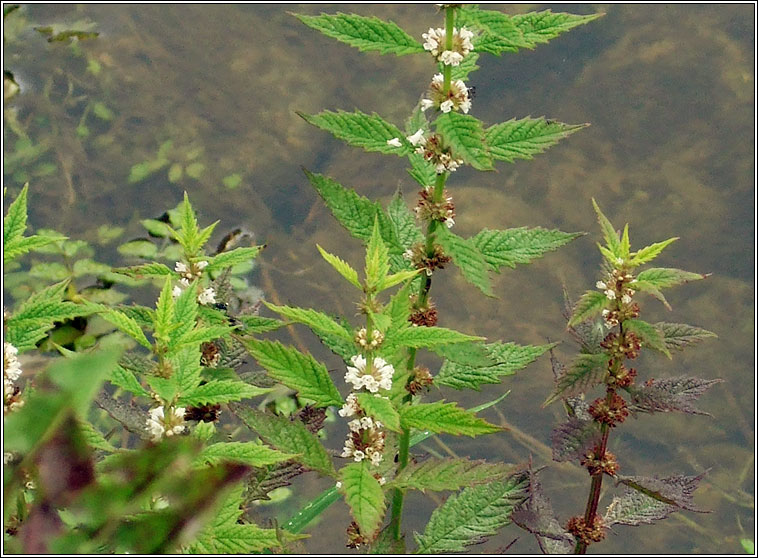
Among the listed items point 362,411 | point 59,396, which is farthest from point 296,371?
point 59,396

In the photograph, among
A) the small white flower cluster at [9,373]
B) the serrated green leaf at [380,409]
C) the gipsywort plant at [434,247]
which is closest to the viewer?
the small white flower cluster at [9,373]

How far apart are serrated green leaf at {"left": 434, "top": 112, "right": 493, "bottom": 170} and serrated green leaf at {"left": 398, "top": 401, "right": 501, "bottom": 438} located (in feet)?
1.36

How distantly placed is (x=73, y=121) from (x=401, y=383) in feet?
10.5

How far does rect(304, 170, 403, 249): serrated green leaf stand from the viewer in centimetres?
179

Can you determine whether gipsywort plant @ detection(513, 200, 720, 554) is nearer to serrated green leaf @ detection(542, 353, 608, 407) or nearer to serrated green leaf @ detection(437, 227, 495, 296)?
serrated green leaf @ detection(542, 353, 608, 407)

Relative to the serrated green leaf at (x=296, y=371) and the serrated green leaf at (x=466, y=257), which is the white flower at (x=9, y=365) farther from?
the serrated green leaf at (x=466, y=257)

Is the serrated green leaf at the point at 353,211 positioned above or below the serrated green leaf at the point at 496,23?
below

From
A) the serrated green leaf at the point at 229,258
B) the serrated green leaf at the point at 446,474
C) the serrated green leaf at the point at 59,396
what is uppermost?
the serrated green leaf at the point at 59,396

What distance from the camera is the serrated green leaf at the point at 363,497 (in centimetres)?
138

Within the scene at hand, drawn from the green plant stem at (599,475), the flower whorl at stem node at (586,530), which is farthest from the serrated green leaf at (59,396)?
the flower whorl at stem node at (586,530)

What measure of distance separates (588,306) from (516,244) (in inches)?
8.6

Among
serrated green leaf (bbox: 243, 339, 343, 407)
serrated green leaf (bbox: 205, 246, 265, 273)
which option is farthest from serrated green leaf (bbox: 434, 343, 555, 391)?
serrated green leaf (bbox: 205, 246, 265, 273)

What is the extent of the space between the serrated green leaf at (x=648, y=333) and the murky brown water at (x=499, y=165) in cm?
152

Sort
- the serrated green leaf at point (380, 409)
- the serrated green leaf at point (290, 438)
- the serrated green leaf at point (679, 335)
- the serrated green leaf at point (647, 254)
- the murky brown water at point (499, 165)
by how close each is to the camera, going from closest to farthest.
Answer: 1. the serrated green leaf at point (380, 409)
2. the serrated green leaf at point (290, 438)
3. the serrated green leaf at point (647, 254)
4. the serrated green leaf at point (679, 335)
5. the murky brown water at point (499, 165)
